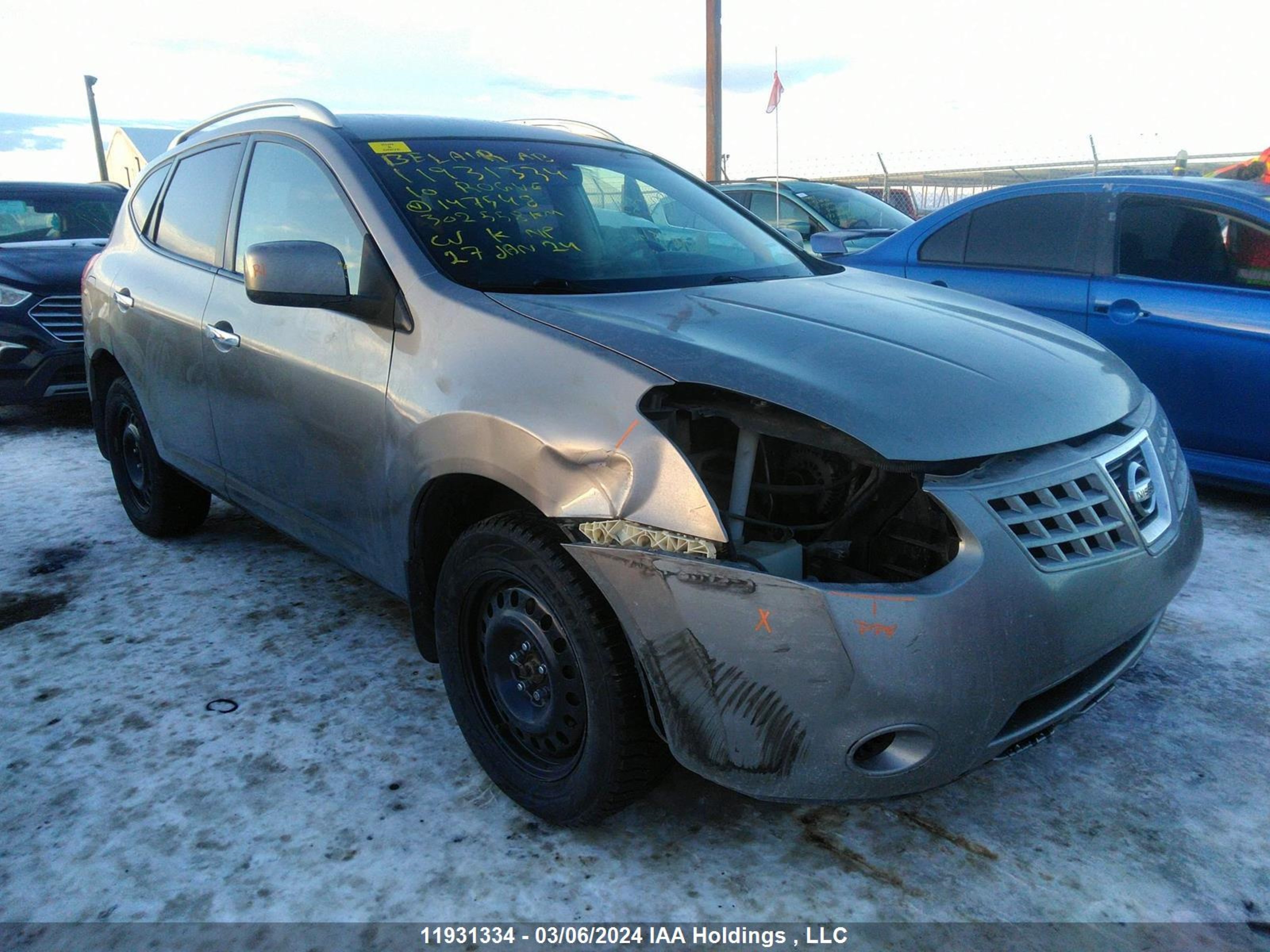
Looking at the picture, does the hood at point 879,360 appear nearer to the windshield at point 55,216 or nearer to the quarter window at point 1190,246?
the quarter window at point 1190,246

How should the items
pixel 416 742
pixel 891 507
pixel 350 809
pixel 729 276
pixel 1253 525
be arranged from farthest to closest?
1. pixel 1253 525
2. pixel 729 276
3. pixel 416 742
4. pixel 350 809
5. pixel 891 507

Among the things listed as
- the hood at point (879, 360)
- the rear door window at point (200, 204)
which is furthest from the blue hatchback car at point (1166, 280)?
the rear door window at point (200, 204)

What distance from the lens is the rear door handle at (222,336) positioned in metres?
3.24

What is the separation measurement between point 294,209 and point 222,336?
0.51 meters

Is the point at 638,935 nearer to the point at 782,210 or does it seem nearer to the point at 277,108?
the point at 277,108

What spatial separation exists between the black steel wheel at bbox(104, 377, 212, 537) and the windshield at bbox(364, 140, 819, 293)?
1.91 m

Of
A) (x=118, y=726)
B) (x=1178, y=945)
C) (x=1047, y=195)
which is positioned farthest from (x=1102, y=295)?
(x=118, y=726)

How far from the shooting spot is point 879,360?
2.21 meters

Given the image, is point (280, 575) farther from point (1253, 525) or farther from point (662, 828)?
point (1253, 525)

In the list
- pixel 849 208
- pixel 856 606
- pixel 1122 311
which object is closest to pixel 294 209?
pixel 856 606

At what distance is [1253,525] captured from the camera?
171 inches


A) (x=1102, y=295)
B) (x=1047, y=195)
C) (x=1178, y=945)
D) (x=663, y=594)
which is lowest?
(x=1178, y=945)

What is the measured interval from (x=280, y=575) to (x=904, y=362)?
9.17 feet

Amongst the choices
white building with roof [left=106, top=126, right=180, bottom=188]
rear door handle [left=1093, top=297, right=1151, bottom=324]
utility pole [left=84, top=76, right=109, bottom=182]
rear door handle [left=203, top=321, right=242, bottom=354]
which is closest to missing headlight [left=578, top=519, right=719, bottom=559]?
rear door handle [left=203, top=321, right=242, bottom=354]
